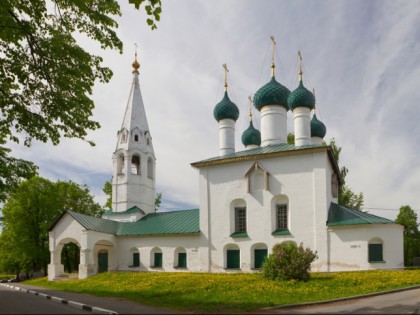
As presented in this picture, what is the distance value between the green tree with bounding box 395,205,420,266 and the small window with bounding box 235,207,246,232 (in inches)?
1080

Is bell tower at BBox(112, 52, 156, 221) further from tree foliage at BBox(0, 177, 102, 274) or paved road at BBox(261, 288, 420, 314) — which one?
paved road at BBox(261, 288, 420, 314)

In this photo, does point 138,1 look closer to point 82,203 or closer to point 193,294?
point 193,294

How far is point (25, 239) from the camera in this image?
33.8 m

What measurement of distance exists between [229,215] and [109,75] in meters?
13.6

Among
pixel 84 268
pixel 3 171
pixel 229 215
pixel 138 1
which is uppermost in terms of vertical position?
pixel 138 1

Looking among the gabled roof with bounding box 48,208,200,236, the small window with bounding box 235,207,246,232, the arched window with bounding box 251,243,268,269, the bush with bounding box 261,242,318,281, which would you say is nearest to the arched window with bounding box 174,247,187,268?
the gabled roof with bounding box 48,208,200,236

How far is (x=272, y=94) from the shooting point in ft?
84.4

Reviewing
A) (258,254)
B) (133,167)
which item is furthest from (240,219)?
(133,167)

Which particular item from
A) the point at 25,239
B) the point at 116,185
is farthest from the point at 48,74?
the point at 25,239

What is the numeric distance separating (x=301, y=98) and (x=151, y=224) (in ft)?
40.8

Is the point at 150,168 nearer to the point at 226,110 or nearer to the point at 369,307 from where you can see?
the point at 226,110

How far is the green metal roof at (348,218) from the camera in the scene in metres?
20.1

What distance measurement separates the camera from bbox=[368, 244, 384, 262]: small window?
19.8 meters

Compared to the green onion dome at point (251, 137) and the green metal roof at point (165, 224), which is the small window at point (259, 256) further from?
the green onion dome at point (251, 137)
